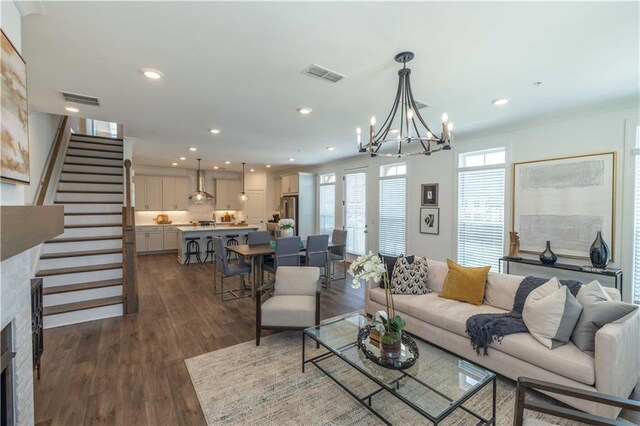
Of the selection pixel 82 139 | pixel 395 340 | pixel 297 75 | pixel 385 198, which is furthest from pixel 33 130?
pixel 385 198

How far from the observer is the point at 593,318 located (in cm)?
213

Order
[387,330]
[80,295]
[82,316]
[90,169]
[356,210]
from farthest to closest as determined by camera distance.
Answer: [356,210] < [90,169] < [80,295] < [82,316] < [387,330]

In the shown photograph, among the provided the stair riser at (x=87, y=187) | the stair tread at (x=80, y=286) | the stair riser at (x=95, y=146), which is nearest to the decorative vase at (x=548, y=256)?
the stair tread at (x=80, y=286)

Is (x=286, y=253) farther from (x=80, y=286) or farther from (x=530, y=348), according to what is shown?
(x=530, y=348)

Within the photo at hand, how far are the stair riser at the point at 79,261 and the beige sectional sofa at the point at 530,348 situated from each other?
4185 millimetres

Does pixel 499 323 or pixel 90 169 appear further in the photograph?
pixel 90 169

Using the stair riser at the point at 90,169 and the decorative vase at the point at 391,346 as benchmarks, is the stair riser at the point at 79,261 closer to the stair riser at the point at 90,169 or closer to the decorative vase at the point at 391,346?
the stair riser at the point at 90,169

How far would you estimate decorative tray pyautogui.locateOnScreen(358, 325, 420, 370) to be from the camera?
1991 millimetres

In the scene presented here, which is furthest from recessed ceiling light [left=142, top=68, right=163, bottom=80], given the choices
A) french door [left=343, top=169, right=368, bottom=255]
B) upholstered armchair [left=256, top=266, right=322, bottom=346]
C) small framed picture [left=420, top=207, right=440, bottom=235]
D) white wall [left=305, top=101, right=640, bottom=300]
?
french door [left=343, top=169, right=368, bottom=255]

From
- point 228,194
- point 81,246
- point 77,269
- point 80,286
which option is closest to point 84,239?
point 81,246

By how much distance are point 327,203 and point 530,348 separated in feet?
20.2

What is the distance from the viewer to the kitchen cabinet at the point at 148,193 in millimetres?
8461

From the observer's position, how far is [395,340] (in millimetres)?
2029

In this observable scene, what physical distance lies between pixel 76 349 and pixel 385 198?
5.45 meters
